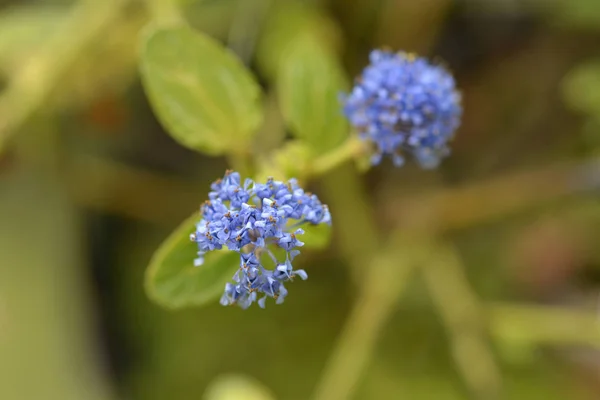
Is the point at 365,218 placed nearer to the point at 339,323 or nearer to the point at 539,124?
the point at 339,323

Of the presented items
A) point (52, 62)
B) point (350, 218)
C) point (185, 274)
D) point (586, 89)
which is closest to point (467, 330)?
point (350, 218)

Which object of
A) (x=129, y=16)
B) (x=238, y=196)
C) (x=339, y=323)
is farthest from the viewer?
Result: (x=339, y=323)

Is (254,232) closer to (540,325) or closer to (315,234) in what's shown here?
(315,234)

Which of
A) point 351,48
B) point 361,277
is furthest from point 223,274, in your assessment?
point 351,48

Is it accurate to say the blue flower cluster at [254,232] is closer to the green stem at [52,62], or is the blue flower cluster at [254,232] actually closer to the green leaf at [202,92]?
the green leaf at [202,92]

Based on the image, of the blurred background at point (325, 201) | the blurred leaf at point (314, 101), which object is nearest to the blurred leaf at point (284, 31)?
the blurred background at point (325, 201)

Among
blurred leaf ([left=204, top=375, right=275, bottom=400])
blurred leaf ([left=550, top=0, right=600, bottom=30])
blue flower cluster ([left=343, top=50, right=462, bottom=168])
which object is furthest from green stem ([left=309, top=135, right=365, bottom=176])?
blurred leaf ([left=550, top=0, right=600, bottom=30])
